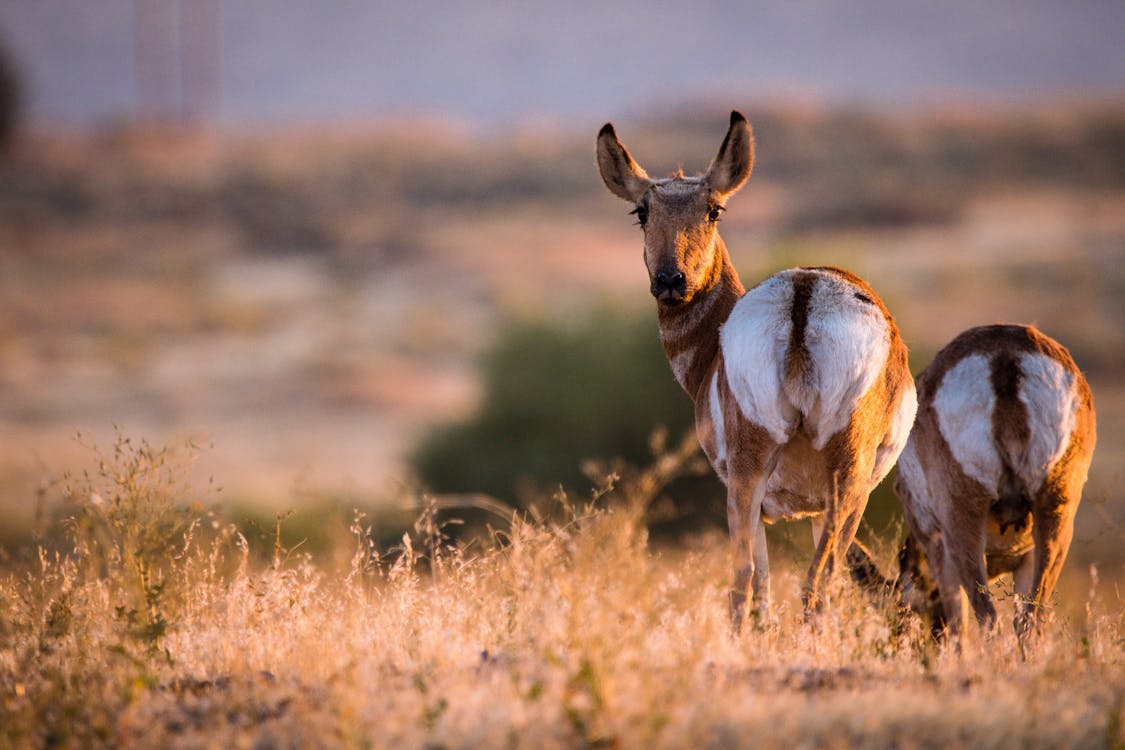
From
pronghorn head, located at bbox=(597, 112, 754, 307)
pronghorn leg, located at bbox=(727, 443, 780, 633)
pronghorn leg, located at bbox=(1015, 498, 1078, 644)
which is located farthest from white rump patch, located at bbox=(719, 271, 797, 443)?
pronghorn leg, located at bbox=(1015, 498, 1078, 644)

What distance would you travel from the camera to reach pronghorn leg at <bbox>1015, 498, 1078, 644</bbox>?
7836 mm

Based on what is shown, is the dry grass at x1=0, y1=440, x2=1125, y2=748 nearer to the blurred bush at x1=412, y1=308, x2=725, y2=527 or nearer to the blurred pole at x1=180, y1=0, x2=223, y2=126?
the blurred bush at x1=412, y1=308, x2=725, y2=527

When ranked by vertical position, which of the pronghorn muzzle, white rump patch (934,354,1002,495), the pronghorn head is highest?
the pronghorn head

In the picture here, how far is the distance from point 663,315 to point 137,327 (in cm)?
6610

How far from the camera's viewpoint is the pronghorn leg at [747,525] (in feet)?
24.2

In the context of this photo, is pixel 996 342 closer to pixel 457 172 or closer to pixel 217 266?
pixel 217 266

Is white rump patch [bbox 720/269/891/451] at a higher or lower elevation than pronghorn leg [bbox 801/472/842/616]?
higher

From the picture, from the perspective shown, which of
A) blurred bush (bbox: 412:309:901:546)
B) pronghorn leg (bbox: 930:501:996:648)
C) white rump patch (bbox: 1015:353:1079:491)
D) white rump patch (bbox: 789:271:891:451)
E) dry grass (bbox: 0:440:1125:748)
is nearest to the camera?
dry grass (bbox: 0:440:1125:748)

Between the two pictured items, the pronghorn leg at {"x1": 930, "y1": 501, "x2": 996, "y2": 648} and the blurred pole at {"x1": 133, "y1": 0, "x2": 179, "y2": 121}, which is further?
the blurred pole at {"x1": 133, "y1": 0, "x2": 179, "y2": 121}

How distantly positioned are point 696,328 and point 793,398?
6.60 feet

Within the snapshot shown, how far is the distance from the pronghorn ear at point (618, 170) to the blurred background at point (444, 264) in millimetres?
3045

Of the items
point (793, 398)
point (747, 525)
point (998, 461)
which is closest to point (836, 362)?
point (793, 398)

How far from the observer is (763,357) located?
7.12 meters

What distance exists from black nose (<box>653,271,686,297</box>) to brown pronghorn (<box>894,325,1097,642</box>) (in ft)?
6.23
